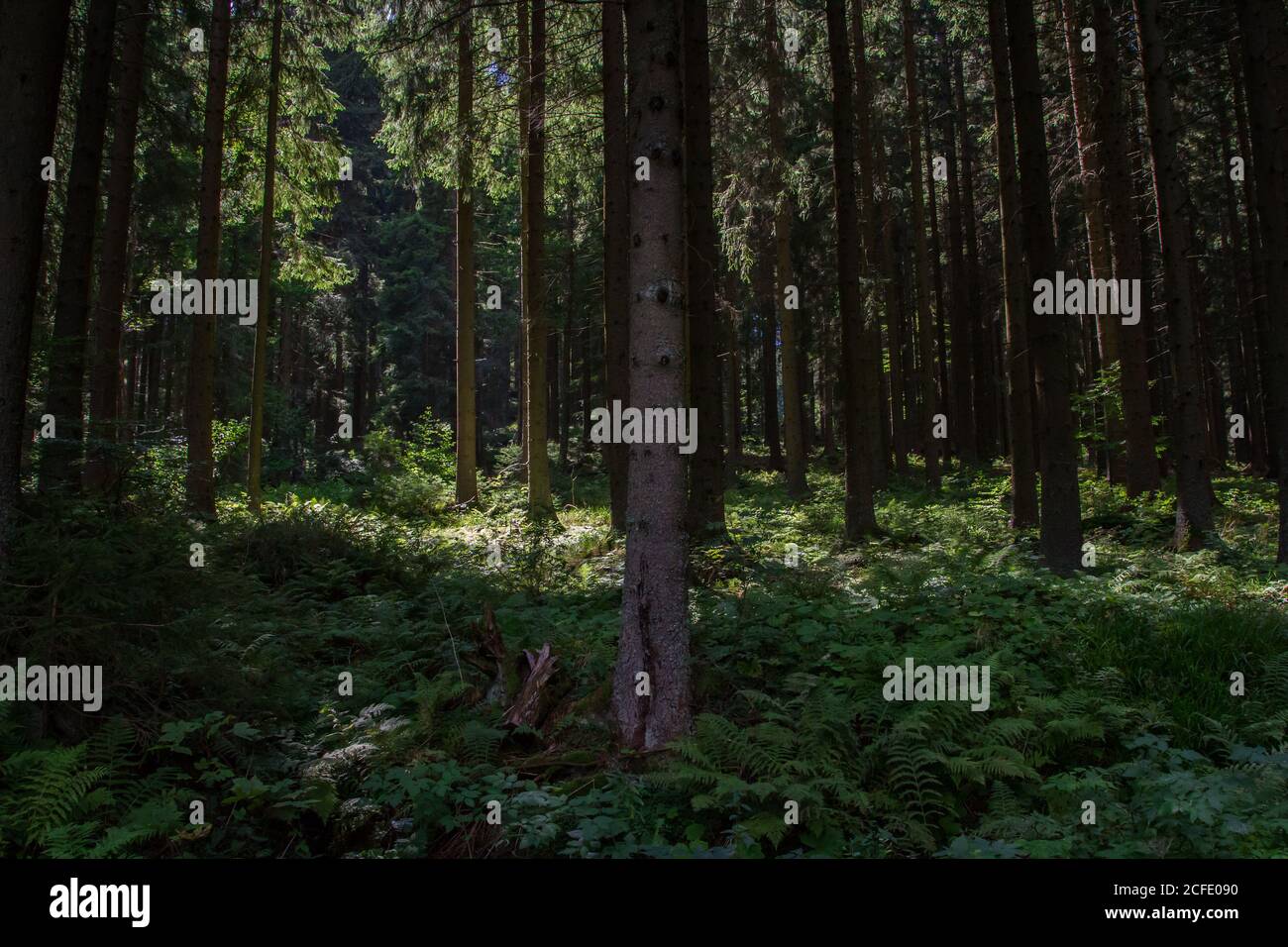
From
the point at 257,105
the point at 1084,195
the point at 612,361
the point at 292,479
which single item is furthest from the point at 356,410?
the point at 1084,195

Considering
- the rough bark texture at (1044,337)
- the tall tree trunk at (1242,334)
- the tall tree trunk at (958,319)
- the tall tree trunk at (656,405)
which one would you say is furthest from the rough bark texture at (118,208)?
the tall tree trunk at (1242,334)

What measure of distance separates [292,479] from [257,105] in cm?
1497

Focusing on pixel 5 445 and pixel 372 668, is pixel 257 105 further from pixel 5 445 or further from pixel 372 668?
pixel 372 668

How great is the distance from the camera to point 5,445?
19.4ft

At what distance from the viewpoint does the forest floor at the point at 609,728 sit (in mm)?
4605

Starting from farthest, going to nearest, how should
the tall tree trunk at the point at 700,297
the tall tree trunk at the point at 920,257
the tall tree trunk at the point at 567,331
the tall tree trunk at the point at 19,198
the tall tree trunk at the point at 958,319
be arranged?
the tall tree trunk at the point at 567,331 < the tall tree trunk at the point at 958,319 < the tall tree trunk at the point at 920,257 < the tall tree trunk at the point at 700,297 < the tall tree trunk at the point at 19,198

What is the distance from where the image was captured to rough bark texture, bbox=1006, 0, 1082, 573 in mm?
9617

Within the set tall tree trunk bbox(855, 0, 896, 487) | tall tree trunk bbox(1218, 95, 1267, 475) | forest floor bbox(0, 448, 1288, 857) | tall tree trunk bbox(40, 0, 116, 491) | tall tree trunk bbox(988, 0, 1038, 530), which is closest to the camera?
forest floor bbox(0, 448, 1288, 857)

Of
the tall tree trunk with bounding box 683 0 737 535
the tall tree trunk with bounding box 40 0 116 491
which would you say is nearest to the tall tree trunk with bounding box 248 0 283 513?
the tall tree trunk with bounding box 40 0 116 491

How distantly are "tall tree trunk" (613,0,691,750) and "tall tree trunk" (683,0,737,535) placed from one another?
486cm

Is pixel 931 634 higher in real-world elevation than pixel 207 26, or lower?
lower

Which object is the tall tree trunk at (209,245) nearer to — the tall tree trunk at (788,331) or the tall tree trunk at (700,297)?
the tall tree trunk at (700,297)

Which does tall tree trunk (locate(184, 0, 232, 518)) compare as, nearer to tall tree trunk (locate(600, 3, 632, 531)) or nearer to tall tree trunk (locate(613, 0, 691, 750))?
tall tree trunk (locate(600, 3, 632, 531))

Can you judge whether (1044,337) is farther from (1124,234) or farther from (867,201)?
(867,201)
